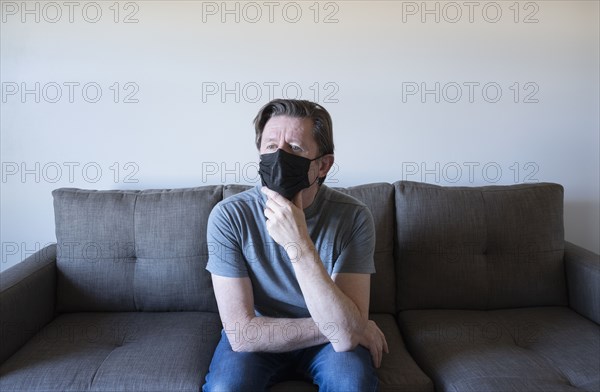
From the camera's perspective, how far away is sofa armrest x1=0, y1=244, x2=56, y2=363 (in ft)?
5.47

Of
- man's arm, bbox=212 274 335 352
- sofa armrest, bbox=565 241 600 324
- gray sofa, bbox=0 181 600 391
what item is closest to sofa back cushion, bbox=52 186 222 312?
gray sofa, bbox=0 181 600 391

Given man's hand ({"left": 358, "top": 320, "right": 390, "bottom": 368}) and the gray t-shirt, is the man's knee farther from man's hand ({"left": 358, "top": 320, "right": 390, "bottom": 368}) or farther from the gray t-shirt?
the gray t-shirt

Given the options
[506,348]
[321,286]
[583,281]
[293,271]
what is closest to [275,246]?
[293,271]

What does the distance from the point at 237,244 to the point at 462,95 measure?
1.44 metres

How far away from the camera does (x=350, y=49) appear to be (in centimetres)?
232

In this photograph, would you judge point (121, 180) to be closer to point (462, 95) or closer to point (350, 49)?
point (350, 49)

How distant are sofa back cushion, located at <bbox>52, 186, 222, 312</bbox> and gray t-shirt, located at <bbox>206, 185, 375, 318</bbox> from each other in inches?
16.9

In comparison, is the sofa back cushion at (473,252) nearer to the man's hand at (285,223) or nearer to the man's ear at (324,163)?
the man's ear at (324,163)

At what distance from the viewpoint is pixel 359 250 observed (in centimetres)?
158

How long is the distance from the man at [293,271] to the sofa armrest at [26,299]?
74 centimetres

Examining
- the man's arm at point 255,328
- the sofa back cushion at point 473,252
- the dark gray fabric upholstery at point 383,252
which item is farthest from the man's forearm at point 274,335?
the sofa back cushion at point 473,252

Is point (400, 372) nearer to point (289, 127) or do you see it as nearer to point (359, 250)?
point (359, 250)

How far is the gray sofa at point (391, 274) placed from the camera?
180cm

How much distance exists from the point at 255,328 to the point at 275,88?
126cm
